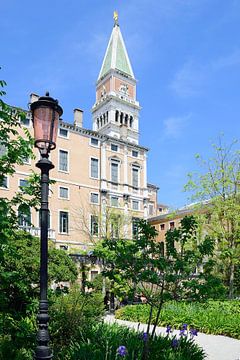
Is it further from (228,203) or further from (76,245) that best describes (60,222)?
(228,203)

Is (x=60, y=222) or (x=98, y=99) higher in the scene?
(x=98, y=99)

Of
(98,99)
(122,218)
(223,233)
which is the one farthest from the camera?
(98,99)

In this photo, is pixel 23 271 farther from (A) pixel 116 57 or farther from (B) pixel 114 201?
(A) pixel 116 57

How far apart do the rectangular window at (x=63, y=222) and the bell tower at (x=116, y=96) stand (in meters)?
35.6

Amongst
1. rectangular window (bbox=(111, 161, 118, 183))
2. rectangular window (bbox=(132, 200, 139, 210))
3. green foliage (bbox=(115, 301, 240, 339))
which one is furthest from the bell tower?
green foliage (bbox=(115, 301, 240, 339))

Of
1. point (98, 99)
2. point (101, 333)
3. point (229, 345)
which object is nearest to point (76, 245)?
point (229, 345)

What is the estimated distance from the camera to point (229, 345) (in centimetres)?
1122

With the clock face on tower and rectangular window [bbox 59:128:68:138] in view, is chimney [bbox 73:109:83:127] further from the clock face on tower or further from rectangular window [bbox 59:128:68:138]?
the clock face on tower

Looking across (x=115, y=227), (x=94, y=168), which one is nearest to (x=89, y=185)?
(x=94, y=168)

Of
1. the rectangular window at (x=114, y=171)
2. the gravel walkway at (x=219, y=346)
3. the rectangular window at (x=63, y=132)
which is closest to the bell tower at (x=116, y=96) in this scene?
the rectangular window at (x=114, y=171)

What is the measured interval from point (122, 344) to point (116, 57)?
73417mm

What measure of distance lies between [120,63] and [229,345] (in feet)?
229

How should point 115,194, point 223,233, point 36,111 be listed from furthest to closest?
1. point 115,194
2. point 223,233
3. point 36,111

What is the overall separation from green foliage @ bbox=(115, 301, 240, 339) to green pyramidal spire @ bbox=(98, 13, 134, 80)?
2432 inches
